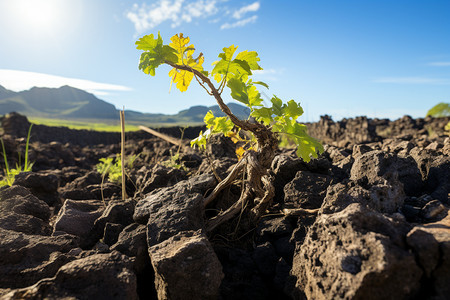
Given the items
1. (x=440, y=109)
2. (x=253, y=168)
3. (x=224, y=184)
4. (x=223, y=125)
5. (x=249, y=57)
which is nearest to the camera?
(x=249, y=57)

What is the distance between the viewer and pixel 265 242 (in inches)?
79.8

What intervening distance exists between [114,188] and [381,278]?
3440mm

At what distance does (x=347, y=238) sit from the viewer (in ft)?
4.53

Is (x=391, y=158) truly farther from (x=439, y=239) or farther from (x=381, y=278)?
(x=381, y=278)

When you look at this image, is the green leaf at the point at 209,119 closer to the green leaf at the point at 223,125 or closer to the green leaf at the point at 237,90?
the green leaf at the point at 223,125

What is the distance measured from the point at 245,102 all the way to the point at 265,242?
0.96m

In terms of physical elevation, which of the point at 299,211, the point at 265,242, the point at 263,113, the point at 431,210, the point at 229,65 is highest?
the point at 229,65

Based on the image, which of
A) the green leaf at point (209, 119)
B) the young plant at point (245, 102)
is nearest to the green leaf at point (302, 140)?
the young plant at point (245, 102)

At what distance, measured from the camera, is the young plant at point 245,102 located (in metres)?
1.81

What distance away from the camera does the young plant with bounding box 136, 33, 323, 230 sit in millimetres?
1813

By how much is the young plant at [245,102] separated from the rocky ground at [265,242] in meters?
0.28

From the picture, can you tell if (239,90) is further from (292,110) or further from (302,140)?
(302,140)

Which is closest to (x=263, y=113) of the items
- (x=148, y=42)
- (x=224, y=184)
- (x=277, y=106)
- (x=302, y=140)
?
(x=277, y=106)

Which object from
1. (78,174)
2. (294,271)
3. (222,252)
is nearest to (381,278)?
(294,271)
